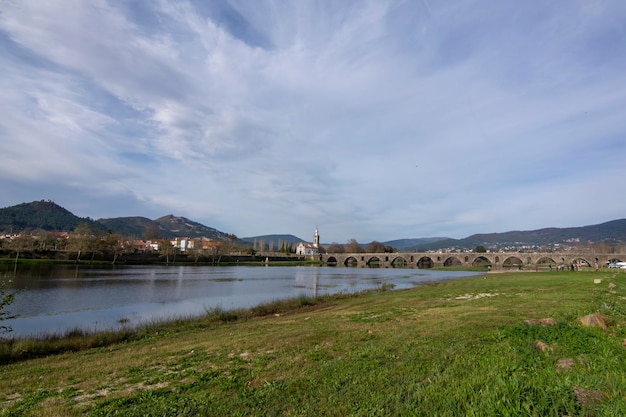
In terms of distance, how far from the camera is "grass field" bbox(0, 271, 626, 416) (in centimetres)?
495

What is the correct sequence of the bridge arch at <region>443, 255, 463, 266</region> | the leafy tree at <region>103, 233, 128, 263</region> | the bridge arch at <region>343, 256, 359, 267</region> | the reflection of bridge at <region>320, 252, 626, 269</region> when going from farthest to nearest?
the bridge arch at <region>343, 256, 359, 267</region> → the bridge arch at <region>443, 255, 463, 266</region> → the reflection of bridge at <region>320, 252, 626, 269</region> → the leafy tree at <region>103, 233, 128, 263</region>

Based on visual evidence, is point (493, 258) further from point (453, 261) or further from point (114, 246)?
point (114, 246)

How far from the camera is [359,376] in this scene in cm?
706

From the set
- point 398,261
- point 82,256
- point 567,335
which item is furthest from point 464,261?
point 567,335

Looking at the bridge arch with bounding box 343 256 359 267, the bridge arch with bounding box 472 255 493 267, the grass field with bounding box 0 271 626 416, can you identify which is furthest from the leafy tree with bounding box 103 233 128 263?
the bridge arch with bounding box 472 255 493 267

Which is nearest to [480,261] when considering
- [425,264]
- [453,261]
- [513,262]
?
[453,261]

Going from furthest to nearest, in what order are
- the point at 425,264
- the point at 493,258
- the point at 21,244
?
the point at 425,264 < the point at 493,258 < the point at 21,244

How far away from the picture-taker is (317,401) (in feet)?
19.6

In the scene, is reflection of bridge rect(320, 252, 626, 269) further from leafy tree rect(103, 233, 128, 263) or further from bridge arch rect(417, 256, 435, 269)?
leafy tree rect(103, 233, 128, 263)

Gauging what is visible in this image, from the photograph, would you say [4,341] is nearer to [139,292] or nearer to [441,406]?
[441,406]

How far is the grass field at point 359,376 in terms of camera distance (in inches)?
195

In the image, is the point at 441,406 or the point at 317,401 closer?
the point at 441,406

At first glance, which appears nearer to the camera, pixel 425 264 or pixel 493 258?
pixel 493 258

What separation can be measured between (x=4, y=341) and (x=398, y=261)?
18985cm
